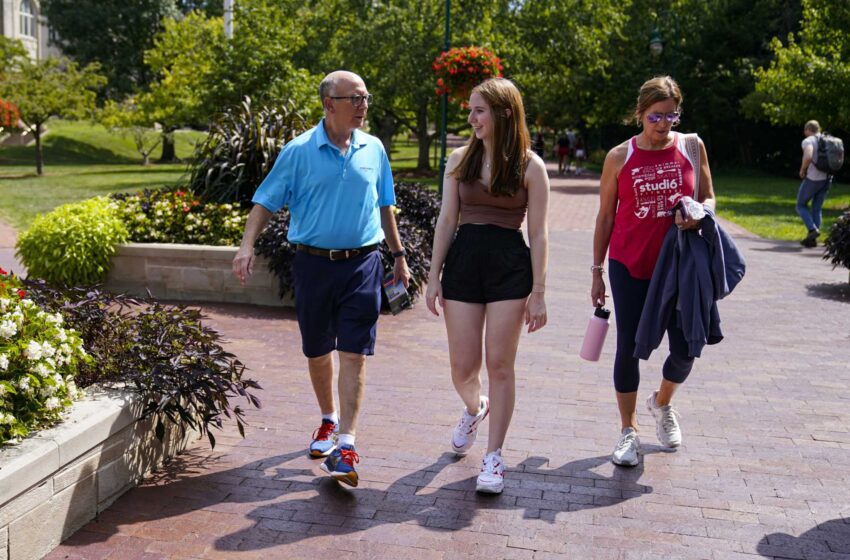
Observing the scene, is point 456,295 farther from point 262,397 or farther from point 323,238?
point 262,397

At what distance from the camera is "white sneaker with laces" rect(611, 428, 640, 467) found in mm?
4750

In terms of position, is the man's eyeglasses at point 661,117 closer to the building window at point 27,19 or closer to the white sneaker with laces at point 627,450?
the white sneaker with laces at point 627,450

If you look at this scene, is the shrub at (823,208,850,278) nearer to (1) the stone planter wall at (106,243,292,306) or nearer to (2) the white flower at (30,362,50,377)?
(1) the stone planter wall at (106,243,292,306)

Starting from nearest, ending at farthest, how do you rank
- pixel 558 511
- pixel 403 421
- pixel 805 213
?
pixel 558 511 < pixel 403 421 < pixel 805 213

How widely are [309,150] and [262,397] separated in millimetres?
2027

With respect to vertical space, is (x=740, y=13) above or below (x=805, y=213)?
above

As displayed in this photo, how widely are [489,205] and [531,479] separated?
1371 mm

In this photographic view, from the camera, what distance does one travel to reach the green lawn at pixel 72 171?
1958cm

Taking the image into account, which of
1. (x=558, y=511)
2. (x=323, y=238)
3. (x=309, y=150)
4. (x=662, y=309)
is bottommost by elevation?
(x=558, y=511)

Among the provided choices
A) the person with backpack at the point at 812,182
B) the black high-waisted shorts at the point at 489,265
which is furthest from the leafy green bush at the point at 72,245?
the person with backpack at the point at 812,182

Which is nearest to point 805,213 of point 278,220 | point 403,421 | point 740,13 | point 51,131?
point 278,220

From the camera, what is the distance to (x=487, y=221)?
14.3 ft

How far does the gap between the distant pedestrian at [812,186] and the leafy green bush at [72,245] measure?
10.2 metres

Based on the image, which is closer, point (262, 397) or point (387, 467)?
point (387, 467)
